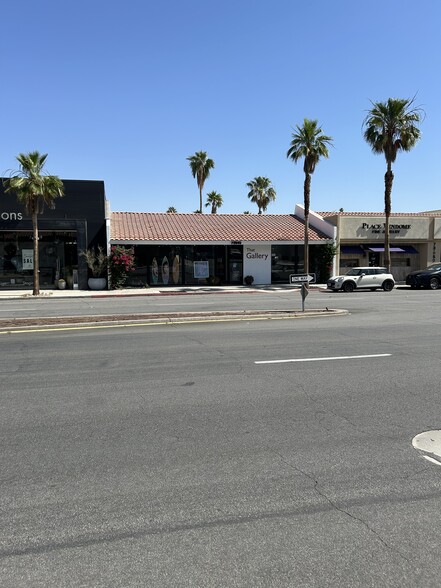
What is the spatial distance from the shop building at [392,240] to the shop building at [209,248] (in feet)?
6.88

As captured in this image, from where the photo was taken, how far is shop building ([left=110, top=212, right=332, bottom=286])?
32.7 meters

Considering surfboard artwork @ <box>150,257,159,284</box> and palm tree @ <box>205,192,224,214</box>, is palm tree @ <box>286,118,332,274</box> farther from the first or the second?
palm tree @ <box>205,192,224,214</box>

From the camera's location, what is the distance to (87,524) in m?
3.14

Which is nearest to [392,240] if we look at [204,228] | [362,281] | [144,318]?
[362,281]

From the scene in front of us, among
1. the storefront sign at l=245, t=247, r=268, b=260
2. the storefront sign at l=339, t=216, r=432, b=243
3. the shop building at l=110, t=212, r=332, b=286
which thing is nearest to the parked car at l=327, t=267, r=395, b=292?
the shop building at l=110, t=212, r=332, b=286

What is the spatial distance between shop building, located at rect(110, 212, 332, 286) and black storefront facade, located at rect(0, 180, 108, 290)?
206cm

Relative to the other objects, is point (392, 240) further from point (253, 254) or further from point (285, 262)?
point (253, 254)

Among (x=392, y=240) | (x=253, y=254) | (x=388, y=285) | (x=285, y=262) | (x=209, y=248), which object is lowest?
(x=388, y=285)

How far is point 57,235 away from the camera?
30.8 m

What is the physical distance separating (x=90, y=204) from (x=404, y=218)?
80.0 ft

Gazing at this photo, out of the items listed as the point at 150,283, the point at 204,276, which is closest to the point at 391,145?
the point at 204,276

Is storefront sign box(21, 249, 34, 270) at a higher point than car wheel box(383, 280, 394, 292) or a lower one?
higher

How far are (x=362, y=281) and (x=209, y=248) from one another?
11.2 m

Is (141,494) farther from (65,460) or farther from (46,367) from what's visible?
(46,367)
